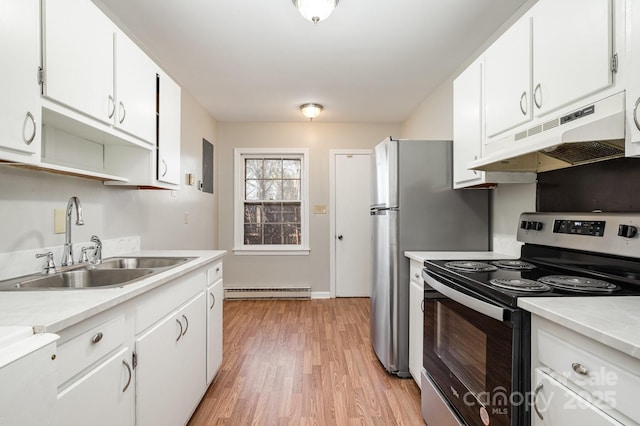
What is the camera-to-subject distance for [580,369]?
83 centimetres

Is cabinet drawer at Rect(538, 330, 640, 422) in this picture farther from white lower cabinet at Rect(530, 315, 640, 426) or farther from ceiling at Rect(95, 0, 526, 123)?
ceiling at Rect(95, 0, 526, 123)

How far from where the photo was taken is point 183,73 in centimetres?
294

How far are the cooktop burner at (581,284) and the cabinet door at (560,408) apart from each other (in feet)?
1.24

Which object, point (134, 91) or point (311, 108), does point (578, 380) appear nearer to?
point (134, 91)

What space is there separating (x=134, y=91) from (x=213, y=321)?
151cm

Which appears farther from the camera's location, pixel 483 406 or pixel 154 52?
pixel 154 52

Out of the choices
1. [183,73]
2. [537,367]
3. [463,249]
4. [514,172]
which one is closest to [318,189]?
[183,73]

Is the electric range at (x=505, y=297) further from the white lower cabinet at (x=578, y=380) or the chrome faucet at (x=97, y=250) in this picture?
the chrome faucet at (x=97, y=250)

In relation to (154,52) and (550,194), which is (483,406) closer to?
(550,194)

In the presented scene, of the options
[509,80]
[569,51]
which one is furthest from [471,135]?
[569,51]

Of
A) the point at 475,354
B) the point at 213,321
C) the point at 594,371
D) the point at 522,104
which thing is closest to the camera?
the point at 594,371

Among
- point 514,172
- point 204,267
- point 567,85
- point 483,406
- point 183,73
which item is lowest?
point 483,406

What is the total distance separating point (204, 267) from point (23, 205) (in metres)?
0.92

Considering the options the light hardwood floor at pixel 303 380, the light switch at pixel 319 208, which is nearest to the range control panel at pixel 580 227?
the light hardwood floor at pixel 303 380
